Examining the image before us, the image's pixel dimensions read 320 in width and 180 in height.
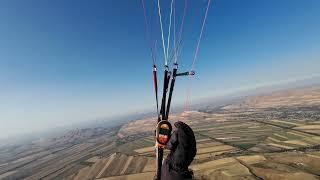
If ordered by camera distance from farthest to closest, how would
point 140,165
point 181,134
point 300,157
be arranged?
point 140,165
point 300,157
point 181,134

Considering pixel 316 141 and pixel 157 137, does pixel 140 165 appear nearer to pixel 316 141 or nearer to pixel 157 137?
pixel 316 141

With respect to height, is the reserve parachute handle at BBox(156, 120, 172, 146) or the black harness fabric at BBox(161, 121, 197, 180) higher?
the reserve parachute handle at BBox(156, 120, 172, 146)

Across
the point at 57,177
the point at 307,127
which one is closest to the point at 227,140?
the point at 307,127

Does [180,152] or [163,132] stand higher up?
[163,132]

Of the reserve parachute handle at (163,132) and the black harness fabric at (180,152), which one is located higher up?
the reserve parachute handle at (163,132)
